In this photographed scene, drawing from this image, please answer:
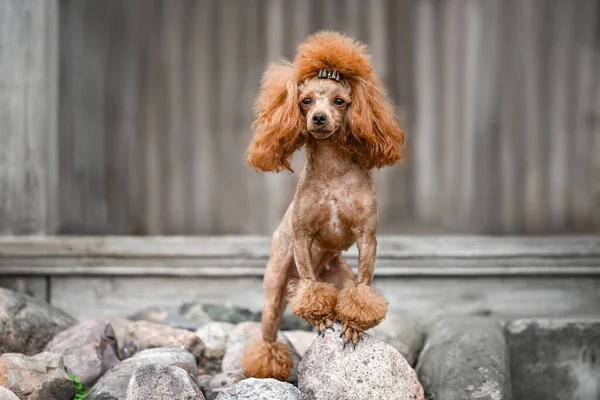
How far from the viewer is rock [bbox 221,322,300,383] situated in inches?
150

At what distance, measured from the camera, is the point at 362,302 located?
2951mm

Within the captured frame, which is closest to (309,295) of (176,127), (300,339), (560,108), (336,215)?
(336,215)

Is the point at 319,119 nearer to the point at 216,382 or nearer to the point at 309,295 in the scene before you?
the point at 309,295

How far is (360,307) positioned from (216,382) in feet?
3.30

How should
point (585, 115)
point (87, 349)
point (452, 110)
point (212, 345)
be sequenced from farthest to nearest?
point (452, 110)
point (585, 115)
point (212, 345)
point (87, 349)

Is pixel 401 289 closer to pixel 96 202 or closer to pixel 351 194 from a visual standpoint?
pixel 351 194

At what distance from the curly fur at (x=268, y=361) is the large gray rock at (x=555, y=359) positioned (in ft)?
5.11

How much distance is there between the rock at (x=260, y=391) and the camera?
3006mm

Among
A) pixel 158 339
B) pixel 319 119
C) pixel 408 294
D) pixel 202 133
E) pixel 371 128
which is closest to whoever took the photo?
pixel 319 119

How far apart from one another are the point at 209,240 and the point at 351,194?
2112 mm

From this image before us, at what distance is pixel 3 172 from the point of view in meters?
5.02

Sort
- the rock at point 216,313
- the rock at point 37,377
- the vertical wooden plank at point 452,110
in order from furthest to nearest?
the vertical wooden plank at point 452,110, the rock at point 216,313, the rock at point 37,377

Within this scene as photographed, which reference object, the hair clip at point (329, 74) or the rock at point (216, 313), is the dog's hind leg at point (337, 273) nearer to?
the hair clip at point (329, 74)

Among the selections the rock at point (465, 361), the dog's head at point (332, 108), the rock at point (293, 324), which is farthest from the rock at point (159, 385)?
the rock at point (293, 324)
